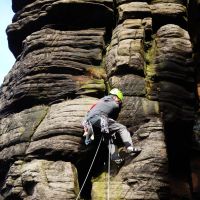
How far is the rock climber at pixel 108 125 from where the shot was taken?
52.3ft

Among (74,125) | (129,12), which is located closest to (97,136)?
(74,125)

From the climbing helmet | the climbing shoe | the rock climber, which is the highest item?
the climbing helmet

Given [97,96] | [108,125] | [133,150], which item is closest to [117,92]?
[108,125]

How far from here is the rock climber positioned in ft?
52.3

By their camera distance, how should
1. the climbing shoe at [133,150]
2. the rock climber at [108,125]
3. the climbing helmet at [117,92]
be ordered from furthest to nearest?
the climbing helmet at [117,92] → the rock climber at [108,125] → the climbing shoe at [133,150]

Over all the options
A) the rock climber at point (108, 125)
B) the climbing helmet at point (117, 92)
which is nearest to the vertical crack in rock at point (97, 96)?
the rock climber at point (108, 125)

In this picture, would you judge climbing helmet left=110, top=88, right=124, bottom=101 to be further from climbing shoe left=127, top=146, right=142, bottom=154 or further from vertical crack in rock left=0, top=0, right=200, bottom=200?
climbing shoe left=127, top=146, right=142, bottom=154

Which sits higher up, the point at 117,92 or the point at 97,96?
the point at 117,92

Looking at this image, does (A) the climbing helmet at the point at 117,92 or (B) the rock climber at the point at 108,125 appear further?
(A) the climbing helmet at the point at 117,92

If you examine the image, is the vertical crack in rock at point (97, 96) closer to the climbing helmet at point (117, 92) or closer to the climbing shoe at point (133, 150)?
the climbing shoe at point (133, 150)

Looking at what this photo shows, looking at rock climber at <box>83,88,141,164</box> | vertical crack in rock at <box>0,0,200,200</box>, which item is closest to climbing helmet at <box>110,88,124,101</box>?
rock climber at <box>83,88,141,164</box>

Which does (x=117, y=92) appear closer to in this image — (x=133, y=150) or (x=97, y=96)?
(x=97, y=96)

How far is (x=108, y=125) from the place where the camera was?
643 inches

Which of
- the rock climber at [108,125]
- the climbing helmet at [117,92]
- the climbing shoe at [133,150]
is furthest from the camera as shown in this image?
the climbing helmet at [117,92]
